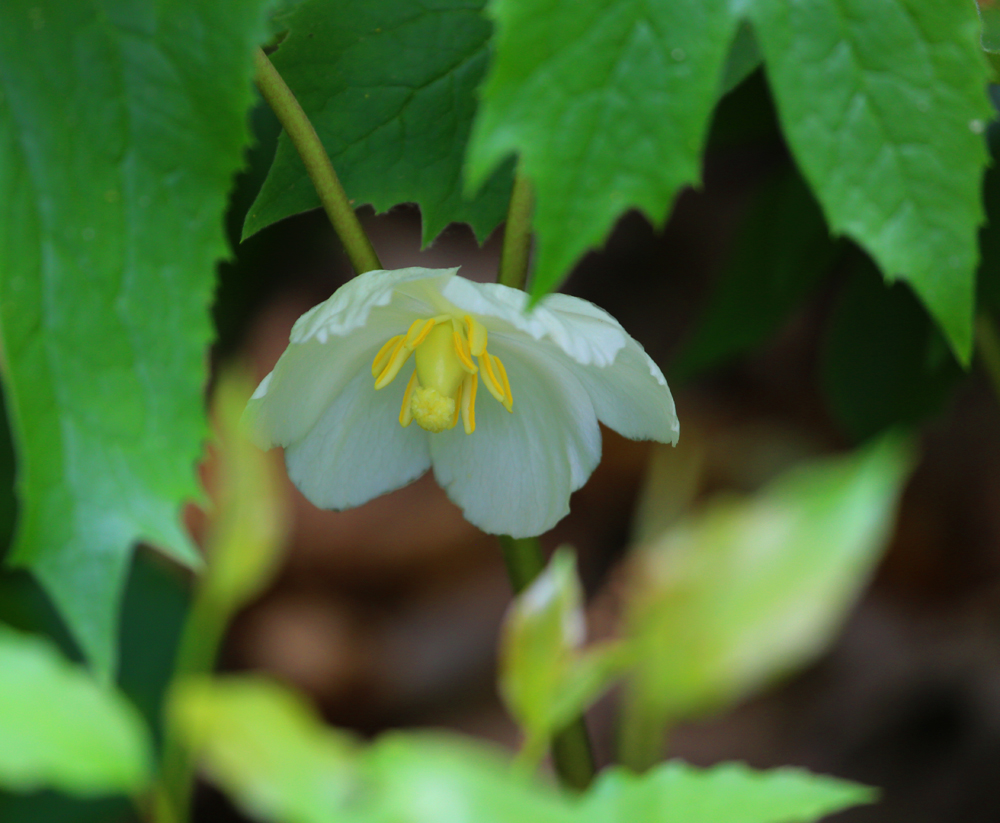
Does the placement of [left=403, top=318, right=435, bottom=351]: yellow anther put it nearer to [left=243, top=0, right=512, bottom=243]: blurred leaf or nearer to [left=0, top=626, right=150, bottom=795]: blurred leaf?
[left=243, top=0, right=512, bottom=243]: blurred leaf

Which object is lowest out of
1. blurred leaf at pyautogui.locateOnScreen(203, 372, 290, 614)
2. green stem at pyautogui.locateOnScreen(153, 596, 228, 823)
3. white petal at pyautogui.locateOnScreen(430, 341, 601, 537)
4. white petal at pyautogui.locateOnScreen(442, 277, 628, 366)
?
green stem at pyautogui.locateOnScreen(153, 596, 228, 823)

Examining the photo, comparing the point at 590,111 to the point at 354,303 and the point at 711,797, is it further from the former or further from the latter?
the point at 711,797

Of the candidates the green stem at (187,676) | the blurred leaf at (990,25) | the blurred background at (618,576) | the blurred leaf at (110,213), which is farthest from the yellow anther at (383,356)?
the blurred background at (618,576)

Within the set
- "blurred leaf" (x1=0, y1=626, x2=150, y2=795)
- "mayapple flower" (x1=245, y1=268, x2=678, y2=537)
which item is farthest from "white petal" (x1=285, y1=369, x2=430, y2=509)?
"blurred leaf" (x1=0, y1=626, x2=150, y2=795)

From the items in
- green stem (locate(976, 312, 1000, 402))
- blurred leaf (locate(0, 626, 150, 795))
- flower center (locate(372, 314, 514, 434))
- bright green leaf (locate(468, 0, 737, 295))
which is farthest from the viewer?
green stem (locate(976, 312, 1000, 402))

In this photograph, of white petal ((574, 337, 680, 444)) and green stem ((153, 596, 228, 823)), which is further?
green stem ((153, 596, 228, 823))

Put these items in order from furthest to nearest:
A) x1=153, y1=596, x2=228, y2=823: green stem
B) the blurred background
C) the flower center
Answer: the blurred background → x1=153, y1=596, x2=228, y2=823: green stem → the flower center

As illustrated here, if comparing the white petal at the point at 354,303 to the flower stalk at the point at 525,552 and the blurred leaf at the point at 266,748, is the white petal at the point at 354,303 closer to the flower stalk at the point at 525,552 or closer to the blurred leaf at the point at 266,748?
the flower stalk at the point at 525,552
